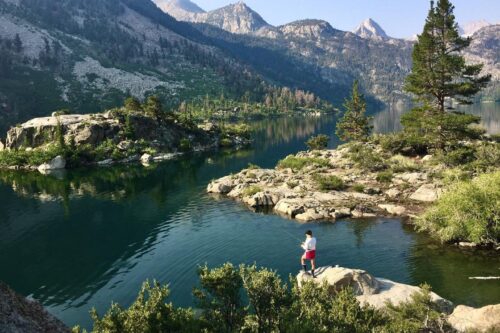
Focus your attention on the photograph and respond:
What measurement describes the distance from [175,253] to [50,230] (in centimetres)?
2299

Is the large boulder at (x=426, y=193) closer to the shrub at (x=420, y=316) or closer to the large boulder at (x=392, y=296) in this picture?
the large boulder at (x=392, y=296)

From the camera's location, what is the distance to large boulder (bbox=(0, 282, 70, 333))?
12330 mm

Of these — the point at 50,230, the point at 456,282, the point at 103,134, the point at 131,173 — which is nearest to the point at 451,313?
the point at 456,282

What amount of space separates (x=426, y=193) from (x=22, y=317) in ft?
176

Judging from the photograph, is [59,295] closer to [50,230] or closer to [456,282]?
[50,230]

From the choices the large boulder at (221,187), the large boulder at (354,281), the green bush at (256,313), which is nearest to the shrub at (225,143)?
the large boulder at (221,187)

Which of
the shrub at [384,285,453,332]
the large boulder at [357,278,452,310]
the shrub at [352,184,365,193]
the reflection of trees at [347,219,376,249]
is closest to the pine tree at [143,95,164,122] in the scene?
the shrub at [352,184,365,193]

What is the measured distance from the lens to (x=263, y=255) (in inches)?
1644

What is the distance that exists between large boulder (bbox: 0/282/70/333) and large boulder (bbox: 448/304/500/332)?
65.0 feet

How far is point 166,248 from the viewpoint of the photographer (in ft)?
152

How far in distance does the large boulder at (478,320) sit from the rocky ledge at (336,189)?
2835cm

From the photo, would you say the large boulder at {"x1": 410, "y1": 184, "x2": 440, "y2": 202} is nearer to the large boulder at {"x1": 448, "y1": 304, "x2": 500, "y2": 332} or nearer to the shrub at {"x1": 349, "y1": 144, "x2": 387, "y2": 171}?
the shrub at {"x1": 349, "y1": 144, "x2": 387, "y2": 171}

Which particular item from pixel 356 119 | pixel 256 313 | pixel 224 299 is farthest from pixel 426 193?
pixel 356 119

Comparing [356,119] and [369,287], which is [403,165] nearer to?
[356,119]
